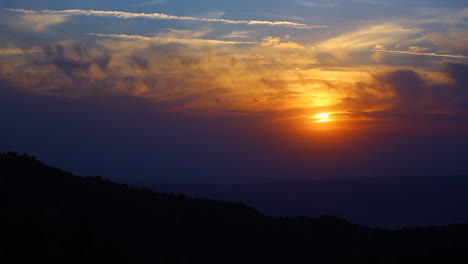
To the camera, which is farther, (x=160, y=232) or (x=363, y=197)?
(x=363, y=197)

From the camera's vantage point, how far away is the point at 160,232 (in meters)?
19.7

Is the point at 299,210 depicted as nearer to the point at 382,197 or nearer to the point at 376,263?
the point at 382,197

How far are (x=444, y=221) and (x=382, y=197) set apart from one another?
111 feet

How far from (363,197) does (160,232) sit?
9570 cm

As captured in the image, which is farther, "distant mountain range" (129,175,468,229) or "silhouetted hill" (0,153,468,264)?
"distant mountain range" (129,175,468,229)

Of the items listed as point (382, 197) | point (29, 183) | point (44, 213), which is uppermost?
point (382, 197)

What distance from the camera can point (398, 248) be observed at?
747 inches

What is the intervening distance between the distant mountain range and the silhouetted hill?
168ft

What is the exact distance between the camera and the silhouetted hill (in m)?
17.4

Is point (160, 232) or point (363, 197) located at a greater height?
point (363, 197)

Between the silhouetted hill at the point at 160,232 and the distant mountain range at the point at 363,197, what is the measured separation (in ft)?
168

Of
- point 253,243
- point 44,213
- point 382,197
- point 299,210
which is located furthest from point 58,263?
point 382,197

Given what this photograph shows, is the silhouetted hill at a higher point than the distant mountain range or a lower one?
lower

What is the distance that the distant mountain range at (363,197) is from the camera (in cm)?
8244
